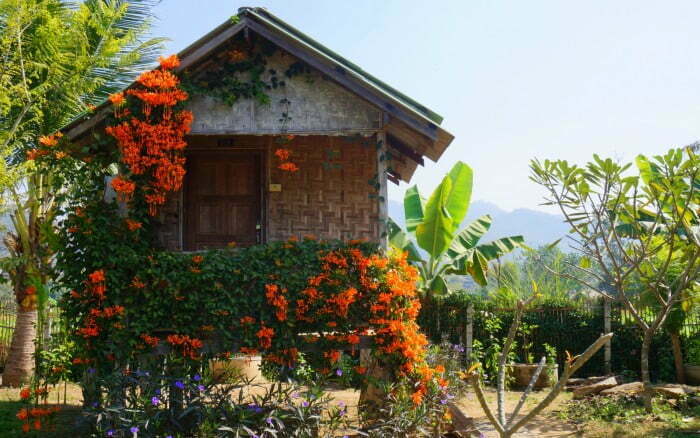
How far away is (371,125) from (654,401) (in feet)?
20.9

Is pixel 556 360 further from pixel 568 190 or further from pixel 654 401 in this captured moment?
pixel 568 190

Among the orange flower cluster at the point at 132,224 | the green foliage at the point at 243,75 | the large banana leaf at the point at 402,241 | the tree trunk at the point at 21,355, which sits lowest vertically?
the tree trunk at the point at 21,355

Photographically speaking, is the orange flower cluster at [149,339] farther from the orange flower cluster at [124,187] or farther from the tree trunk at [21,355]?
the tree trunk at [21,355]

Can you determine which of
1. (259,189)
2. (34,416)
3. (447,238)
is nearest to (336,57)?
(259,189)

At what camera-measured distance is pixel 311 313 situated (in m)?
7.94

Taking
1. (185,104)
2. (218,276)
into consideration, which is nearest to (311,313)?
(218,276)

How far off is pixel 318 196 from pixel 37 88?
5552 millimetres

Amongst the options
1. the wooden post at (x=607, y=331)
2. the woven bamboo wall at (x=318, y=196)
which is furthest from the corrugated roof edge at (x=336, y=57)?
the wooden post at (x=607, y=331)

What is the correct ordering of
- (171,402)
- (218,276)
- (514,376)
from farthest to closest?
(514,376)
(218,276)
(171,402)

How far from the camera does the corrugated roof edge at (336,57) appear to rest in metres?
8.48

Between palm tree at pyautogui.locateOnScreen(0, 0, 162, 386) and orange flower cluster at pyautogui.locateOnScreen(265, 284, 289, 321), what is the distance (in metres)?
5.47

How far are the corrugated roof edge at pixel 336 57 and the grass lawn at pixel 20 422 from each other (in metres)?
5.64

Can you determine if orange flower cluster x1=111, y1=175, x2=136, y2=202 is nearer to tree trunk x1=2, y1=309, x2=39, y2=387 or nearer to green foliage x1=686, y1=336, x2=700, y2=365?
tree trunk x1=2, y1=309, x2=39, y2=387

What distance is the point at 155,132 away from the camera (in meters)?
8.08
